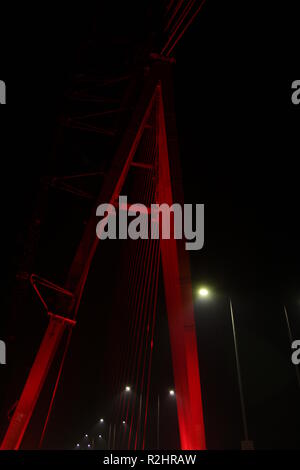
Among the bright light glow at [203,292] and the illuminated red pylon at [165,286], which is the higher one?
the bright light glow at [203,292]

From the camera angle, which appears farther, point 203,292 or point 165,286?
point 203,292

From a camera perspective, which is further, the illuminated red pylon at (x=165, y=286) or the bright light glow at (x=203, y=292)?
the bright light glow at (x=203, y=292)

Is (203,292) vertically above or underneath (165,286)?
above

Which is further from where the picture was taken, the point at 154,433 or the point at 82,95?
the point at 154,433

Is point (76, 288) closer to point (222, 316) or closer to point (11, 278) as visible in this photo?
point (11, 278)

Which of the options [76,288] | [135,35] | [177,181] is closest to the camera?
[177,181]

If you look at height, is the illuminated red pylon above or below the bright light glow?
below

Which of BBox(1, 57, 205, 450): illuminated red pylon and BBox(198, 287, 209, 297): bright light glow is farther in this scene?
BBox(198, 287, 209, 297): bright light glow

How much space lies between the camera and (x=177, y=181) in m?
6.10

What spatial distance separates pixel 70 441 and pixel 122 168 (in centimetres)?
3393

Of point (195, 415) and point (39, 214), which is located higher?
point (39, 214)
